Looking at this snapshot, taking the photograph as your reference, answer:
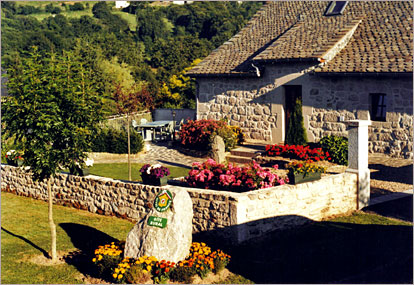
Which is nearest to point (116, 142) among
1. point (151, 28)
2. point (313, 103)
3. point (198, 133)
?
point (198, 133)

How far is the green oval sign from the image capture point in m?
9.80

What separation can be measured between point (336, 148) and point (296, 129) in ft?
7.69

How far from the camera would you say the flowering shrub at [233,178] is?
1255 cm

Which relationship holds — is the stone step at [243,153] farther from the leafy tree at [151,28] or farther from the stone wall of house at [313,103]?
the leafy tree at [151,28]

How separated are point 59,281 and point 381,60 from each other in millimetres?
13018

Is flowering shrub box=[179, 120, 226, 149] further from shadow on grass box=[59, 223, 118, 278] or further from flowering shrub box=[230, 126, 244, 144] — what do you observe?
shadow on grass box=[59, 223, 118, 278]

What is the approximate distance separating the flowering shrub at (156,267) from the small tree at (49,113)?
5.60 ft

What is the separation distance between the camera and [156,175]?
42.4ft

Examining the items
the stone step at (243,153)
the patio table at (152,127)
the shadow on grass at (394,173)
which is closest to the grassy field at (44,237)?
the stone step at (243,153)

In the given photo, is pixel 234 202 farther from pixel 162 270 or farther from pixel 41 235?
pixel 41 235

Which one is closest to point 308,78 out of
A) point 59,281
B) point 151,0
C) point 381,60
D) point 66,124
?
point 381,60

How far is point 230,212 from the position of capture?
37.0 feet

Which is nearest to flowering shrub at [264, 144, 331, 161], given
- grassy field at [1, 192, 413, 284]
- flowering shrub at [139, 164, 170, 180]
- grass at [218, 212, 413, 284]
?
grassy field at [1, 192, 413, 284]

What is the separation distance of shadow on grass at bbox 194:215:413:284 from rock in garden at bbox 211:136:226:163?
6863 mm
